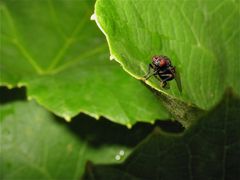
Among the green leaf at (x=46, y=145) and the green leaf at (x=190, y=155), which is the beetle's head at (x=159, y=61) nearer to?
the green leaf at (x=190, y=155)

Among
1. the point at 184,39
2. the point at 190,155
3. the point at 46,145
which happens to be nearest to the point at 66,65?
the point at 46,145

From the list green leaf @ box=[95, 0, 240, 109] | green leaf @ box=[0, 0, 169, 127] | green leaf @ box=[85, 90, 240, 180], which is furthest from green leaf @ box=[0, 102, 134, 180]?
green leaf @ box=[85, 90, 240, 180]

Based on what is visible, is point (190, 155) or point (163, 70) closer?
point (190, 155)

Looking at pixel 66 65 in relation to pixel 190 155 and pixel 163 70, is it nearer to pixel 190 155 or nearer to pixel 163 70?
pixel 163 70

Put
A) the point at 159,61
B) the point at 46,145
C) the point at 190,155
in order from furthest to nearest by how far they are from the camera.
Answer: the point at 46,145, the point at 159,61, the point at 190,155

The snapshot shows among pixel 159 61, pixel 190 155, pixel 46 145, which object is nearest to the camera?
pixel 190 155

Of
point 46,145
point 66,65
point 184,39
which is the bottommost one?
point 46,145
